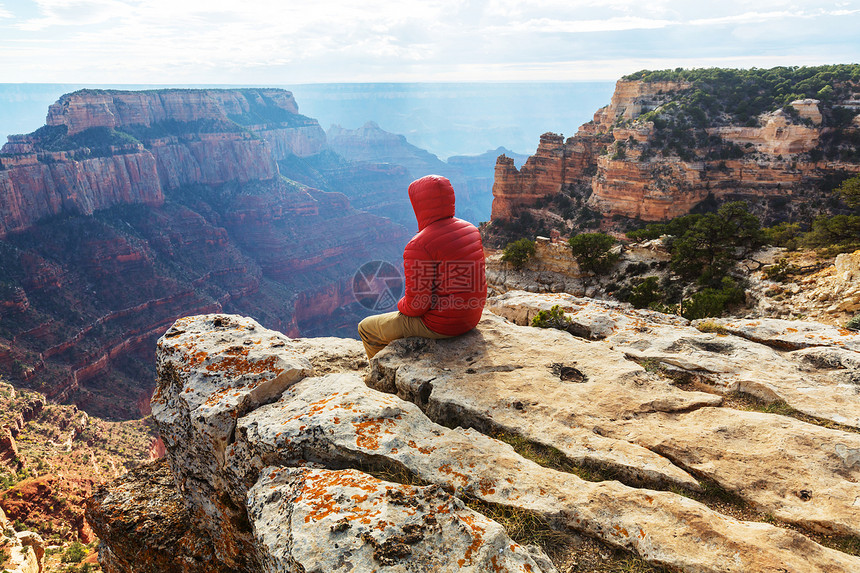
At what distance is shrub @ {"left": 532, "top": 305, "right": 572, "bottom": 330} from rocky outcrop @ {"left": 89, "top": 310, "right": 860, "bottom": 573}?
1397 millimetres

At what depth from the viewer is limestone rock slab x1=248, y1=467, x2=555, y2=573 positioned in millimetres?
2973

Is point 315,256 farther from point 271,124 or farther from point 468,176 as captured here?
point 468,176

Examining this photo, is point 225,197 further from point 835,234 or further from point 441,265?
point 441,265

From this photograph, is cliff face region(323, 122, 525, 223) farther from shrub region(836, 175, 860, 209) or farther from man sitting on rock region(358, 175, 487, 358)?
man sitting on rock region(358, 175, 487, 358)

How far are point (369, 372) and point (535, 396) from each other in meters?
2.58

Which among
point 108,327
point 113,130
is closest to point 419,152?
point 113,130

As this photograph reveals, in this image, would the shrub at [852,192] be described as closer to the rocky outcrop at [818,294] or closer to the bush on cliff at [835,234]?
the bush on cliff at [835,234]

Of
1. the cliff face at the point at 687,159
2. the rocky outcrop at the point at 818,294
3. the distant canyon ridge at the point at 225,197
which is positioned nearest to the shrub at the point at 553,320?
the rocky outcrop at the point at 818,294

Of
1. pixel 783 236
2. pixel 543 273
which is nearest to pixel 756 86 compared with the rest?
pixel 783 236

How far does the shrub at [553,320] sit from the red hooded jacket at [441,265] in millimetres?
2040

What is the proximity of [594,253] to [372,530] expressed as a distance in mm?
19329

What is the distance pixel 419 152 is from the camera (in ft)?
592

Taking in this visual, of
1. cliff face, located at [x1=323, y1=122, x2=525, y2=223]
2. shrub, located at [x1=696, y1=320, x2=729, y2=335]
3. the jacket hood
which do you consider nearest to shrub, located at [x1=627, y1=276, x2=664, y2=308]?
shrub, located at [x1=696, y1=320, x2=729, y2=335]

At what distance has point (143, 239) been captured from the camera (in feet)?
201
